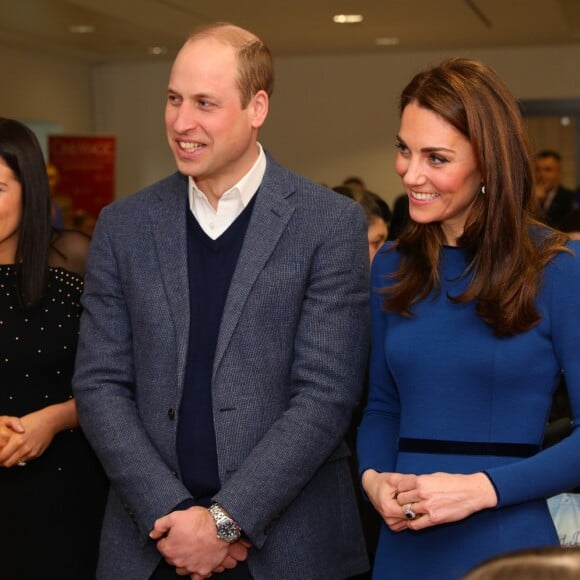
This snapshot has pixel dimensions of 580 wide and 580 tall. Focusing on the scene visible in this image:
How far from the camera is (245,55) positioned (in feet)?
7.58

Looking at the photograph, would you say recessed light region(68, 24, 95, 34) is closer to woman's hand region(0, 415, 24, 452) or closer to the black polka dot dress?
the black polka dot dress

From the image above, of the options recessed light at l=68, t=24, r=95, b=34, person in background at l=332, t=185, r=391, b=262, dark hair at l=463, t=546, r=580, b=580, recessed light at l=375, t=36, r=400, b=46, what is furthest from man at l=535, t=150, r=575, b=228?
dark hair at l=463, t=546, r=580, b=580

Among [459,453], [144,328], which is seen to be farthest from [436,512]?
[144,328]

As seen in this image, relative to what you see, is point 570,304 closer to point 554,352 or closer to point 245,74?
point 554,352

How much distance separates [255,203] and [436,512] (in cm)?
81

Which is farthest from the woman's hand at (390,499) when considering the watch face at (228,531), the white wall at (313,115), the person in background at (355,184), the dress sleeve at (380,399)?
the white wall at (313,115)

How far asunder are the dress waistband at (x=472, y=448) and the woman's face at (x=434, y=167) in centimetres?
45

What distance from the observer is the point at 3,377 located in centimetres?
257

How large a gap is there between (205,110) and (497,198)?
2.22 ft

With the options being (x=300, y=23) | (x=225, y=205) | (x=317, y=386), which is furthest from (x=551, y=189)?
(x=317, y=386)

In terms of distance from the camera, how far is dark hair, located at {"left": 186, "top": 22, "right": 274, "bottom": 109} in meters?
2.30

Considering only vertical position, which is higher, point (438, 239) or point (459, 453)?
point (438, 239)

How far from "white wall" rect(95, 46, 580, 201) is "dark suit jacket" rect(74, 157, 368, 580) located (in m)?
11.7

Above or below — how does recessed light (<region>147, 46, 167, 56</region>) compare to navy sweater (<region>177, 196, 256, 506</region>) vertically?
above
